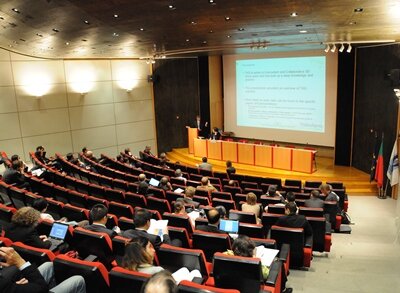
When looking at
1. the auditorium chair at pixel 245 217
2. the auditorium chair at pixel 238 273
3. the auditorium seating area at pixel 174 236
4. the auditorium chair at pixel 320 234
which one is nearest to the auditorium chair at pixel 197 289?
the auditorium seating area at pixel 174 236

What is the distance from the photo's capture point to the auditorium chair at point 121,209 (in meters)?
5.74

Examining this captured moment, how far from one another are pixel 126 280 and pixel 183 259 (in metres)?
0.85

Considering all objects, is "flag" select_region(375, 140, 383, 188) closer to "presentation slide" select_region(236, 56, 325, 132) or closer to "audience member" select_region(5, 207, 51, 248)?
"presentation slide" select_region(236, 56, 325, 132)

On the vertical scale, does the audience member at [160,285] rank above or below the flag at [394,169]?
above

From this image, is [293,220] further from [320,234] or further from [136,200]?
[136,200]

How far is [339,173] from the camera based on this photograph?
11.4m

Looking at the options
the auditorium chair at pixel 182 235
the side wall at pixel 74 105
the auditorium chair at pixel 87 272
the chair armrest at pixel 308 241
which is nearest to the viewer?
the auditorium chair at pixel 87 272

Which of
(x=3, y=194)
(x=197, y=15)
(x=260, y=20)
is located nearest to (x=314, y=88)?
(x=260, y=20)

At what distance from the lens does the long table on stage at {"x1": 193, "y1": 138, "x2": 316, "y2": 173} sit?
1170cm

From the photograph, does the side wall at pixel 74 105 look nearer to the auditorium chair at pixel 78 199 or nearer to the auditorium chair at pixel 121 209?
the auditorium chair at pixel 78 199

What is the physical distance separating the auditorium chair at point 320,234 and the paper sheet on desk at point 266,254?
4.96ft

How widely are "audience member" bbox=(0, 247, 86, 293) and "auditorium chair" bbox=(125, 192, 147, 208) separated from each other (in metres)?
3.40

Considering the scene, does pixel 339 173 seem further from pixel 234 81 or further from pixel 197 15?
pixel 197 15

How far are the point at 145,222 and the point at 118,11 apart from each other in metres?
3.23
